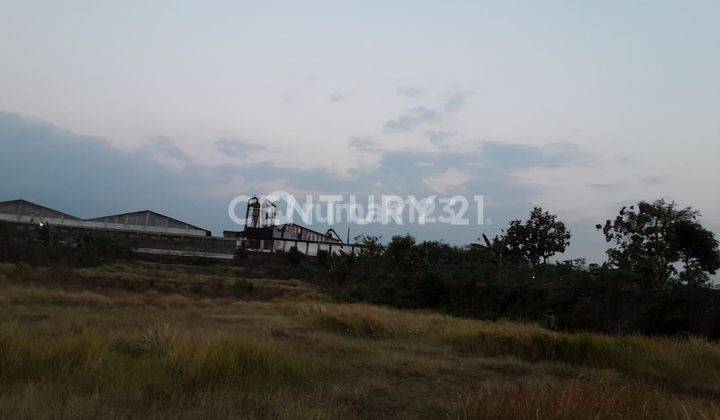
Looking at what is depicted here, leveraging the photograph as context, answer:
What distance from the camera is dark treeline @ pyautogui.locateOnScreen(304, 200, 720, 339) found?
18.8m

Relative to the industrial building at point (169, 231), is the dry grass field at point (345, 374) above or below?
below

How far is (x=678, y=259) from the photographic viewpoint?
83.0 feet

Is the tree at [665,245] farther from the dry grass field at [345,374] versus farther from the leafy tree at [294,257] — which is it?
the leafy tree at [294,257]

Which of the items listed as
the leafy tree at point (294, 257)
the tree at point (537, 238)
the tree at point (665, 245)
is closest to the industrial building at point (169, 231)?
the leafy tree at point (294, 257)

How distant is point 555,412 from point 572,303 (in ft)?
60.1

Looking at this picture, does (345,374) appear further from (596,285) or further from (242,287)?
(242,287)

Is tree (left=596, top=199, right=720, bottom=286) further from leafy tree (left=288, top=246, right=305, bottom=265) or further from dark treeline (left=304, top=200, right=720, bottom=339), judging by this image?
leafy tree (left=288, top=246, right=305, bottom=265)

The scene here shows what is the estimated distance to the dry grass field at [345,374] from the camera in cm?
552

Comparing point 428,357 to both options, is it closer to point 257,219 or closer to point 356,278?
point 356,278

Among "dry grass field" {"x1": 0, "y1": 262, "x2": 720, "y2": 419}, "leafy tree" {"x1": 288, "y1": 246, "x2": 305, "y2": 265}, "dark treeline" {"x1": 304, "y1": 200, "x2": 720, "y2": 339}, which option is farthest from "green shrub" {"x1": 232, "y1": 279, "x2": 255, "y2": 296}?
"leafy tree" {"x1": 288, "y1": 246, "x2": 305, "y2": 265}

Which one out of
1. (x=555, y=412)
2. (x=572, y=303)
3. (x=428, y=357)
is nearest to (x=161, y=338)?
(x=428, y=357)

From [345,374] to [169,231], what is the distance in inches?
2548

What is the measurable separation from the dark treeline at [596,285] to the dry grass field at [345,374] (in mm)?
6377

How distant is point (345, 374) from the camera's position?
8336 millimetres
